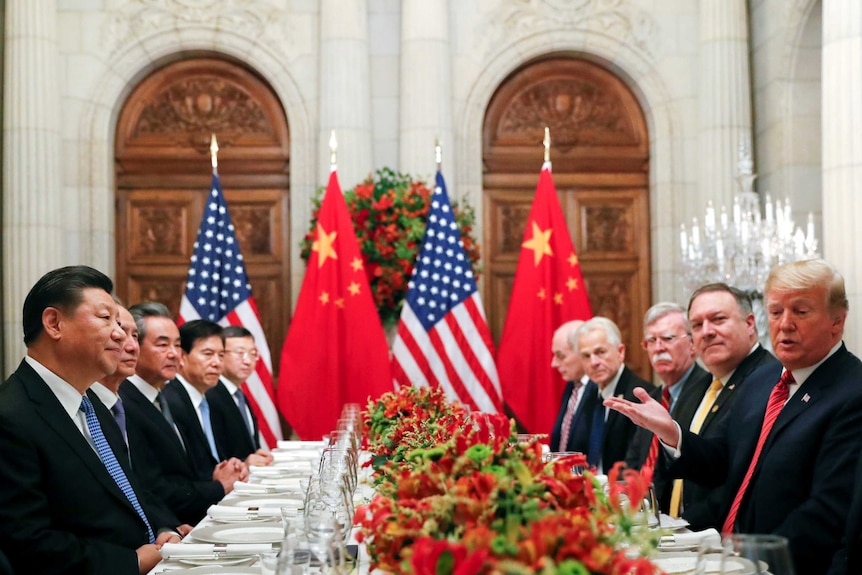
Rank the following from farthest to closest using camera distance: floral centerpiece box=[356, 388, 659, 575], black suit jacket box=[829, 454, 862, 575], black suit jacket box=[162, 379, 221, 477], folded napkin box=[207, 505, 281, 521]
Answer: black suit jacket box=[162, 379, 221, 477], folded napkin box=[207, 505, 281, 521], black suit jacket box=[829, 454, 862, 575], floral centerpiece box=[356, 388, 659, 575]

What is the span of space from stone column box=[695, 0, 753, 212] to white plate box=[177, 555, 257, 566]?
7078mm

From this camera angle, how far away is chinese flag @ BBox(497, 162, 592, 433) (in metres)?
8.03

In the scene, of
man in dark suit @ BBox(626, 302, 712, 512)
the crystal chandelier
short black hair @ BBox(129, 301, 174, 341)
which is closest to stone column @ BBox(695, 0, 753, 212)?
the crystal chandelier

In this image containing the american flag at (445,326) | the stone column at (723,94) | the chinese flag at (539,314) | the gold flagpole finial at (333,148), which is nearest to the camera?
the american flag at (445,326)

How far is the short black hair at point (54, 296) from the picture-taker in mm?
3033

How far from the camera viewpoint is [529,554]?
4.47 feet

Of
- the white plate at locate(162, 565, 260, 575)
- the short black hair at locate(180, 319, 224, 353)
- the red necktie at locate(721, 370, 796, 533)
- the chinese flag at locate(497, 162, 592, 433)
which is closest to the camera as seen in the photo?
the white plate at locate(162, 565, 260, 575)

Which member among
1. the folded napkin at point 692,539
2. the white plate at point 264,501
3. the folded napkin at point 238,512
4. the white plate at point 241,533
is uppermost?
the folded napkin at point 692,539

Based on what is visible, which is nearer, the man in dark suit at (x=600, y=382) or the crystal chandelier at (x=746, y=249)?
the man in dark suit at (x=600, y=382)

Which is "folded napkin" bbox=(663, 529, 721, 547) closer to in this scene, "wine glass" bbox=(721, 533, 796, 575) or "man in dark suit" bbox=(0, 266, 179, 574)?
"wine glass" bbox=(721, 533, 796, 575)

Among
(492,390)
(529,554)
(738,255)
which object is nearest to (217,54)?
(492,390)

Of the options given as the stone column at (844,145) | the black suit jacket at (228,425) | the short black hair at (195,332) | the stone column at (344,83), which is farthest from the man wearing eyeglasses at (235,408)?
the stone column at (844,145)

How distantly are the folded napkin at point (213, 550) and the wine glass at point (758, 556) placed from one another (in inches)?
61.3

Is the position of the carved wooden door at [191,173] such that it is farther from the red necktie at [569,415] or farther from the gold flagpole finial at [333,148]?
the red necktie at [569,415]
